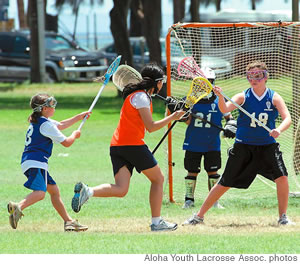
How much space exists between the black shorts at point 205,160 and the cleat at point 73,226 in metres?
1.94

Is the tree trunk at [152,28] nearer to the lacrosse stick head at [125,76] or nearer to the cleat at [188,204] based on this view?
the cleat at [188,204]

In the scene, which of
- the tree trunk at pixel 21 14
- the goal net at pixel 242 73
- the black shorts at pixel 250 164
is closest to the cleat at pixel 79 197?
the black shorts at pixel 250 164

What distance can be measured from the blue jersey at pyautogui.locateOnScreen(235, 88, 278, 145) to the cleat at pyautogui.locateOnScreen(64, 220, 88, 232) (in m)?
1.79

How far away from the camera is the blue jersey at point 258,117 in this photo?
7852 millimetres

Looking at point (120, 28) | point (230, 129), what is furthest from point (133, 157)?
point (120, 28)

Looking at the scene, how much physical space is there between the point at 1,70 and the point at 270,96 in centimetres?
2343

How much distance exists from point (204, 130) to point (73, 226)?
2175 millimetres

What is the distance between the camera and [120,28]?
24578 mm

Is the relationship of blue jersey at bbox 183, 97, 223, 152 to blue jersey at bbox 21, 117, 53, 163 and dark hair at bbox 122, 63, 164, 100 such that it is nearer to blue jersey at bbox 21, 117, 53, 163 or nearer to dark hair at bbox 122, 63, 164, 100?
dark hair at bbox 122, 63, 164, 100

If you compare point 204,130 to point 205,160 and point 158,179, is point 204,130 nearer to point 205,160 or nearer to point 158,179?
point 205,160

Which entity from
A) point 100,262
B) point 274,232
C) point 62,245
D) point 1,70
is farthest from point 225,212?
point 1,70

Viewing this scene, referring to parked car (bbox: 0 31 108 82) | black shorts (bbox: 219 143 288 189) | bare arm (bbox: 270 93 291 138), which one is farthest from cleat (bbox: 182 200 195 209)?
parked car (bbox: 0 31 108 82)

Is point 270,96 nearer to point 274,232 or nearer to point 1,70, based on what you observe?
point 274,232

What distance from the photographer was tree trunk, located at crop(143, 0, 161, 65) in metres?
24.8
